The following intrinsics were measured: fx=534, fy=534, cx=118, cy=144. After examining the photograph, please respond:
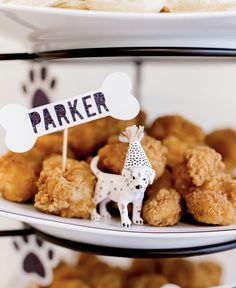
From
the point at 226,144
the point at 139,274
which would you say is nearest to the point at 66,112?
the point at 226,144

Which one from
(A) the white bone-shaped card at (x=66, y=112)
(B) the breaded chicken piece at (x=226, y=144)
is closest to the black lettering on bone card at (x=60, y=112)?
(A) the white bone-shaped card at (x=66, y=112)

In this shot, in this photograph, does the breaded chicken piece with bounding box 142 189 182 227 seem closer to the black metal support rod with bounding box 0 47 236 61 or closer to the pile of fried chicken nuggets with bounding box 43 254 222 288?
the black metal support rod with bounding box 0 47 236 61

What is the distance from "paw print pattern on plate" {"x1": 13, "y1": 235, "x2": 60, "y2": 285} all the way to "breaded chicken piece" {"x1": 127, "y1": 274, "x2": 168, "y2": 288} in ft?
0.82

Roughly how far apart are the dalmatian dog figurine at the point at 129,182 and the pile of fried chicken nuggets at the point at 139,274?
0.33 m

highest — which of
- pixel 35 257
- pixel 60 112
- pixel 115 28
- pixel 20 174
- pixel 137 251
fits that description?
pixel 115 28

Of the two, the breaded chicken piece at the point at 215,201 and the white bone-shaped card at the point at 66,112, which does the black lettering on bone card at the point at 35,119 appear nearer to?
the white bone-shaped card at the point at 66,112

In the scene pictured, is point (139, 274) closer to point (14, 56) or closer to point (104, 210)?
point (104, 210)

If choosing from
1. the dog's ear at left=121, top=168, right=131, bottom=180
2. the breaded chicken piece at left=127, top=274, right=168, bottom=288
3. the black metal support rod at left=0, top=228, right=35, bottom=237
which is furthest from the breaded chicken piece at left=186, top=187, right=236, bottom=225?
the black metal support rod at left=0, top=228, right=35, bottom=237

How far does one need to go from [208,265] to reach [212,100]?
0.45 metres

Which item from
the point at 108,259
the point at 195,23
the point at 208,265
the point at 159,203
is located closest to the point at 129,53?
the point at 195,23

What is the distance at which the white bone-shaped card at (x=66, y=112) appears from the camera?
0.73 meters

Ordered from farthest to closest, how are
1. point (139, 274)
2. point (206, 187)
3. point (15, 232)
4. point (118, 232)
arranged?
point (15, 232)
point (139, 274)
point (206, 187)
point (118, 232)

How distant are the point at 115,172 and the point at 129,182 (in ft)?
0.27

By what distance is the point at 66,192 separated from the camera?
29.2 inches
